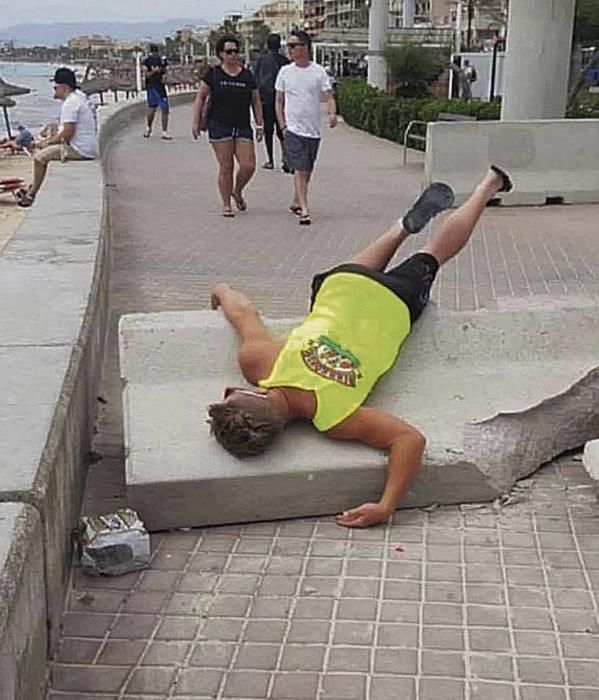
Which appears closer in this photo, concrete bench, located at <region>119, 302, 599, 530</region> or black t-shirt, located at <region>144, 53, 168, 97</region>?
concrete bench, located at <region>119, 302, 599, 530</region>

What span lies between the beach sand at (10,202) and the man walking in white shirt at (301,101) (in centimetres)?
256

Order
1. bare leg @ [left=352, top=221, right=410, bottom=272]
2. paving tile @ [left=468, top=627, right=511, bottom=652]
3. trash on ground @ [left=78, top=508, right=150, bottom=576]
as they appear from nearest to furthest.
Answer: paving tile @ [left=468, top=627, right=511, bottom=652], trash on ground @ [left=78, top=508, right=150, bottom=576], bare leg @ [left=352, top=221, right=410, bottom=272]

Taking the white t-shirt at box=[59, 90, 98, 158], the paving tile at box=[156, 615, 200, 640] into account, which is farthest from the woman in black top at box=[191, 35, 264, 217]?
the paving tile at box=[156, 615, 200, 640]

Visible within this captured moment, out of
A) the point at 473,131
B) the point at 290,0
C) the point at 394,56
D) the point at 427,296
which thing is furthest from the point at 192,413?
the point at 290,0

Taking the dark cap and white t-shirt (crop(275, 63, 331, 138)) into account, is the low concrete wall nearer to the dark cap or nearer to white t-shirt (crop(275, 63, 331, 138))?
white t-shirt (crop(275, 63, 331, 138))

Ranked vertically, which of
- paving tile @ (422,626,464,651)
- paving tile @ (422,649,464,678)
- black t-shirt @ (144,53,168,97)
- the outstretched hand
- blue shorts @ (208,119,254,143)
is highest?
paving tile @ (422,649,464,678)

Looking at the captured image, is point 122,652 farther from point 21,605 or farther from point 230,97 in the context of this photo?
point 230,97

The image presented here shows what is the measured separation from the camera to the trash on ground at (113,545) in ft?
11.4

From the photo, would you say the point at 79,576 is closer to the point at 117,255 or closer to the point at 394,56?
the point at 117,255

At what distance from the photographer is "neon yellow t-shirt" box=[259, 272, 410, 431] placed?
4023 millimetres

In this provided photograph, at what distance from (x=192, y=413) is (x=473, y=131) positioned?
8.26 metres

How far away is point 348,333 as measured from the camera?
430cm

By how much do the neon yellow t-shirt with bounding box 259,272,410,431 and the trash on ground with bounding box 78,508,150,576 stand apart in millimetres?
793

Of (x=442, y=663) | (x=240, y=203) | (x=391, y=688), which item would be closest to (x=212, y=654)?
(x=391, y=688)
